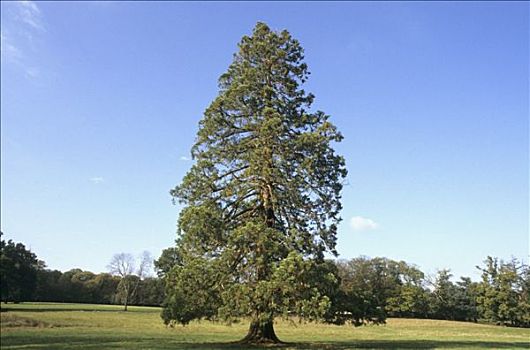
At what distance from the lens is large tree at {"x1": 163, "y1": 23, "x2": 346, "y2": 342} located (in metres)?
19.5

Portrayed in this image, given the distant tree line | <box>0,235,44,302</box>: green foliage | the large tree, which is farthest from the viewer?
the distant tree line

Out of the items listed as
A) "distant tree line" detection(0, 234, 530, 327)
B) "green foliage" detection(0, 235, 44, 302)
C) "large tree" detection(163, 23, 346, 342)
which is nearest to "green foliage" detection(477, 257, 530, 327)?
"distant tree line" detection(0, 234, 530, 327)

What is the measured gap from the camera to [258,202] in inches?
939

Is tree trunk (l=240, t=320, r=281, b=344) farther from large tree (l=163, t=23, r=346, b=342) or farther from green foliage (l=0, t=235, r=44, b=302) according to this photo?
green foliage (l=0, t=235, r=44, b=302)

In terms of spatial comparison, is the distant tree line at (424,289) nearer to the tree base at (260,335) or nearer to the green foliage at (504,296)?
the green foliage at (504,296)

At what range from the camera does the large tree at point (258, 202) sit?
19547 mm

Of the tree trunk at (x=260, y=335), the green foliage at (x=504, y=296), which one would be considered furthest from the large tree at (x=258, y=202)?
the green foliage at (x=504, y=296)

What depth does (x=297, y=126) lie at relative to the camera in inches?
942

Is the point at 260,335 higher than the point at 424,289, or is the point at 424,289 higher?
the point at 424,289

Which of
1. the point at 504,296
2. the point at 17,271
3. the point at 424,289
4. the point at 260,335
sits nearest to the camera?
the point at 17,271

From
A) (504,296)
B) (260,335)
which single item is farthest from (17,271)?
(504,296)

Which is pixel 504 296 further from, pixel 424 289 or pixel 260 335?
pixel 260 335

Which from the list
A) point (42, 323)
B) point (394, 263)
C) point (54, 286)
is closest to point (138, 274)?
point (394, 263)

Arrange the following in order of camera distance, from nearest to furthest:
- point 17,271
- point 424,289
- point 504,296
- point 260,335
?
point 17,271, point 260,335, point 504,296, point 424,289
